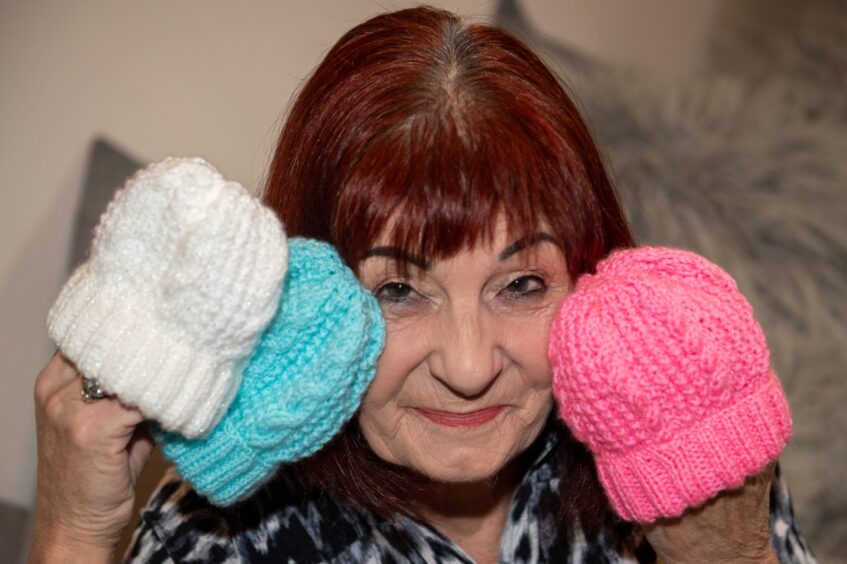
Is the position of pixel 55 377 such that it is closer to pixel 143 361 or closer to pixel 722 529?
pixel 143 361

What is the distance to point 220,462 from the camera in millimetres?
1125

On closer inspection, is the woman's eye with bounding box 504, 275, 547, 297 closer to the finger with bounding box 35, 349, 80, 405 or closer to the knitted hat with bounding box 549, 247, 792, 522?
the knitted hat with bounding box 549, 247, 792, 522

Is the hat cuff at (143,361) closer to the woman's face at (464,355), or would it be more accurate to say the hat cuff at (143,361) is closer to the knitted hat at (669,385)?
the woman's face at (464,355)

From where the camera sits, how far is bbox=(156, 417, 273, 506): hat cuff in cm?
111

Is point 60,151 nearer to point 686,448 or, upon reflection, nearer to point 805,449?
point 686,448

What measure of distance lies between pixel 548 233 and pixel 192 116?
1.02 m

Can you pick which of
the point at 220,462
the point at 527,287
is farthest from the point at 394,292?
the point at 220,462

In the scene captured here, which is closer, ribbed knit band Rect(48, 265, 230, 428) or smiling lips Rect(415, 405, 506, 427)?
ribbed knit band Rect(48, 265, 230, 428)

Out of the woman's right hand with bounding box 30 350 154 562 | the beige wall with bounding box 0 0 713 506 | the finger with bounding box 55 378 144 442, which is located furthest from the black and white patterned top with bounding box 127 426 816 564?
the beige wall with bounding box 0 0 713 506

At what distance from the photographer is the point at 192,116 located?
1962mm

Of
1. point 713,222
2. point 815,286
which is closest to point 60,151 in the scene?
point 713,222

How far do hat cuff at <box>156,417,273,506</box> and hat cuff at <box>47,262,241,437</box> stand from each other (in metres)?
0.07

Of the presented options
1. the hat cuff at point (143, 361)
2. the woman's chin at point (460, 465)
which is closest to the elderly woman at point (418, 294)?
the woman's chin at point (460, 465)

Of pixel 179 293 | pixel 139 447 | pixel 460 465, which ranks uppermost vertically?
pixel 179 293
